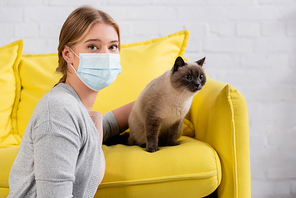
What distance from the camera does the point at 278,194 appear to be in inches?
86.5

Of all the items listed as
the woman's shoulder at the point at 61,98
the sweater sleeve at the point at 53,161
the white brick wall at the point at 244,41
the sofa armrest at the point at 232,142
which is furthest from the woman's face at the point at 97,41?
the white brick wall at the point at 244,41

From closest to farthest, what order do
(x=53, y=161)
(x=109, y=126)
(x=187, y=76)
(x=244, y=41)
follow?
(x=53, y=161)
(x=187, y=76)
(x=109, y=126)
(x=244, y=41)

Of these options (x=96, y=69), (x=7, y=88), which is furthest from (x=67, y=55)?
(x=7, y=88)

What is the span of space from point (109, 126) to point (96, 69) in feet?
1.84

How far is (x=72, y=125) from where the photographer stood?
2.63 feet

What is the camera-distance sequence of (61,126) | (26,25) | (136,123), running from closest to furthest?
1. (61,126)
2. (136,123)
3. (26,25)

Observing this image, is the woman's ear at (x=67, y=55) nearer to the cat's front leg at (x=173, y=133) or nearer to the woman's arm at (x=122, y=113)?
the woman's arm at (x=122, y=113)

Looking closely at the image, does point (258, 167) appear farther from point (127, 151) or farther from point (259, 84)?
point (127, 151)

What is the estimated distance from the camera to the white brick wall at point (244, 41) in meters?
2.15

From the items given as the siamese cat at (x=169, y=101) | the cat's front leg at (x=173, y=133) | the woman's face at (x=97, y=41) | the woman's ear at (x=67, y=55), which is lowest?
the cat's front leg at (x=173, y=133)

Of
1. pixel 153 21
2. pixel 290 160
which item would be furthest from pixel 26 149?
pixel 290 160

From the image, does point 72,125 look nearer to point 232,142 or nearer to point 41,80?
point 232,142

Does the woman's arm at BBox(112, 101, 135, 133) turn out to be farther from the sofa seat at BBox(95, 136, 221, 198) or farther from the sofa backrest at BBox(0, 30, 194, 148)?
the sofa seat at BBox(95, 136, 221, 198)

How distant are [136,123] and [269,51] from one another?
145cm
